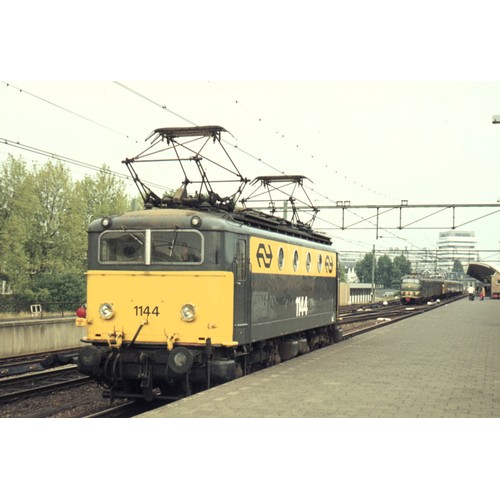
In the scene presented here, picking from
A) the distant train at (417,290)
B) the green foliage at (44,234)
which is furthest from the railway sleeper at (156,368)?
the distant train at (417,290)

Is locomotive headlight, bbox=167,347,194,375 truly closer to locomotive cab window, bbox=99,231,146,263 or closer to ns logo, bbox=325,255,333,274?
locomotive cab window, bbox=99,231,146,263

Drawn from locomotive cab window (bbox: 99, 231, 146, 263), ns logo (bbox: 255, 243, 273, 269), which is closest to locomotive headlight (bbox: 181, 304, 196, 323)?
locomotive cab window (bbox: 99, 231, 146, 263)

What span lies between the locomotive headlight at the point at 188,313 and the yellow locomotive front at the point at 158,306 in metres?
0.01

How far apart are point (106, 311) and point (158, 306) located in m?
0.87

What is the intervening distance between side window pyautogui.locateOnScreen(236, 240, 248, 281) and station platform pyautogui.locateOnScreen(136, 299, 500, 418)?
5.33ft

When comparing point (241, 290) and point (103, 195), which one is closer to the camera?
point (241, 290)

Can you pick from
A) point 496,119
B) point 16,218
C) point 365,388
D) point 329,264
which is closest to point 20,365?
point 329,264

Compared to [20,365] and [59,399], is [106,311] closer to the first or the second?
[59,399]

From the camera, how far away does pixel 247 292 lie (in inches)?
462

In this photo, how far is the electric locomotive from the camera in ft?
35.5

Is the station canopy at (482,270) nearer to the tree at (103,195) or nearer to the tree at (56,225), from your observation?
the tree at (103,195)

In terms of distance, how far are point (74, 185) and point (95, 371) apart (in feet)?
92.4

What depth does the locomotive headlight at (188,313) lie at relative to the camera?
1080cm

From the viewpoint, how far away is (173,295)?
11.0 meters
